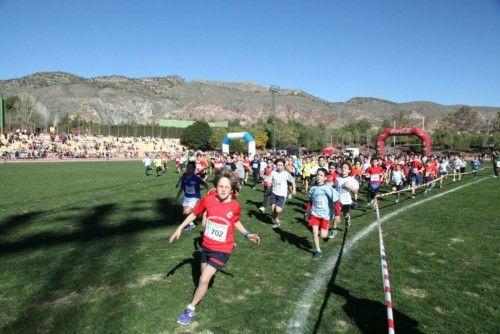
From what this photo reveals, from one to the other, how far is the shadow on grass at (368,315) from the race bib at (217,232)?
156cm

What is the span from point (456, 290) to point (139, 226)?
7.57 metres

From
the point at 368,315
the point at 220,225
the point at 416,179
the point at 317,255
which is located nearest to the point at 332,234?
the point at 317,255

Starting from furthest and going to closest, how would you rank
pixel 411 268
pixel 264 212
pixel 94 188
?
pixel 94 188
pixel 264 212
pixel 411 268

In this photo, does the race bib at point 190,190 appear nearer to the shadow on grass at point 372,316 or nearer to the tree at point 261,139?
the shadow on grass at point 372,316

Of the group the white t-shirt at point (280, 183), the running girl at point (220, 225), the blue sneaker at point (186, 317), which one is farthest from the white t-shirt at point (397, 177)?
the blue sneaker at point (186, 317)

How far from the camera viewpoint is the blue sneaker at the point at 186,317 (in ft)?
15.7

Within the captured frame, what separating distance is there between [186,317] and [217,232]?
42.5 inches

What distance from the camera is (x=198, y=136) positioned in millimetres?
91562

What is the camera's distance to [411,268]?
7125mm

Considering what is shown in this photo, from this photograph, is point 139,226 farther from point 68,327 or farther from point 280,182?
point 68,327

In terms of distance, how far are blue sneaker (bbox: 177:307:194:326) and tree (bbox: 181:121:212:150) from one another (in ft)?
286

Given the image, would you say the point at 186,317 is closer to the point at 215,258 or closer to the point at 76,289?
the point at 215,258

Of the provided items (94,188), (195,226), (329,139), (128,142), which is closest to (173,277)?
(195,226)

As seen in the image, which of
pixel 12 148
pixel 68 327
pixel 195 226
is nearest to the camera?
pixel 68 327
